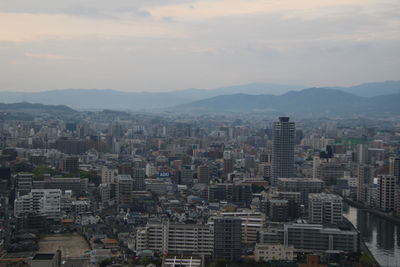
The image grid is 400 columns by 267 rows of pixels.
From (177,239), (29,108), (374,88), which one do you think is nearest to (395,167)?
(177,239)

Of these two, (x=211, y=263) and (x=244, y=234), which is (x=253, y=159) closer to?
(x=244, y=234)

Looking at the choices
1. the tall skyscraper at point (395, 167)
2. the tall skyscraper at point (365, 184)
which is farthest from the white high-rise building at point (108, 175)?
the tall skyscraper at point (395, 167)

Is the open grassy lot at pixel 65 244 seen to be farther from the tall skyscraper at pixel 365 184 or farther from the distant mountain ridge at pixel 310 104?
the distant mountain ridge at pixel 310 104

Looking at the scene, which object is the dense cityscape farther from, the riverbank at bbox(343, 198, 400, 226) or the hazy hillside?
the hazy hillside

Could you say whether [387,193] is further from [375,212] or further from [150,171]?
[150,171]

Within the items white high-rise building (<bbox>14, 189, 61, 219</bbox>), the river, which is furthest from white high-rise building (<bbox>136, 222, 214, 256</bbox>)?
white high-rise building (<bbox>14, 189, 61, 219</bbox>)

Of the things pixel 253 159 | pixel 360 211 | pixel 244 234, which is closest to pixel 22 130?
pixel 253 159
